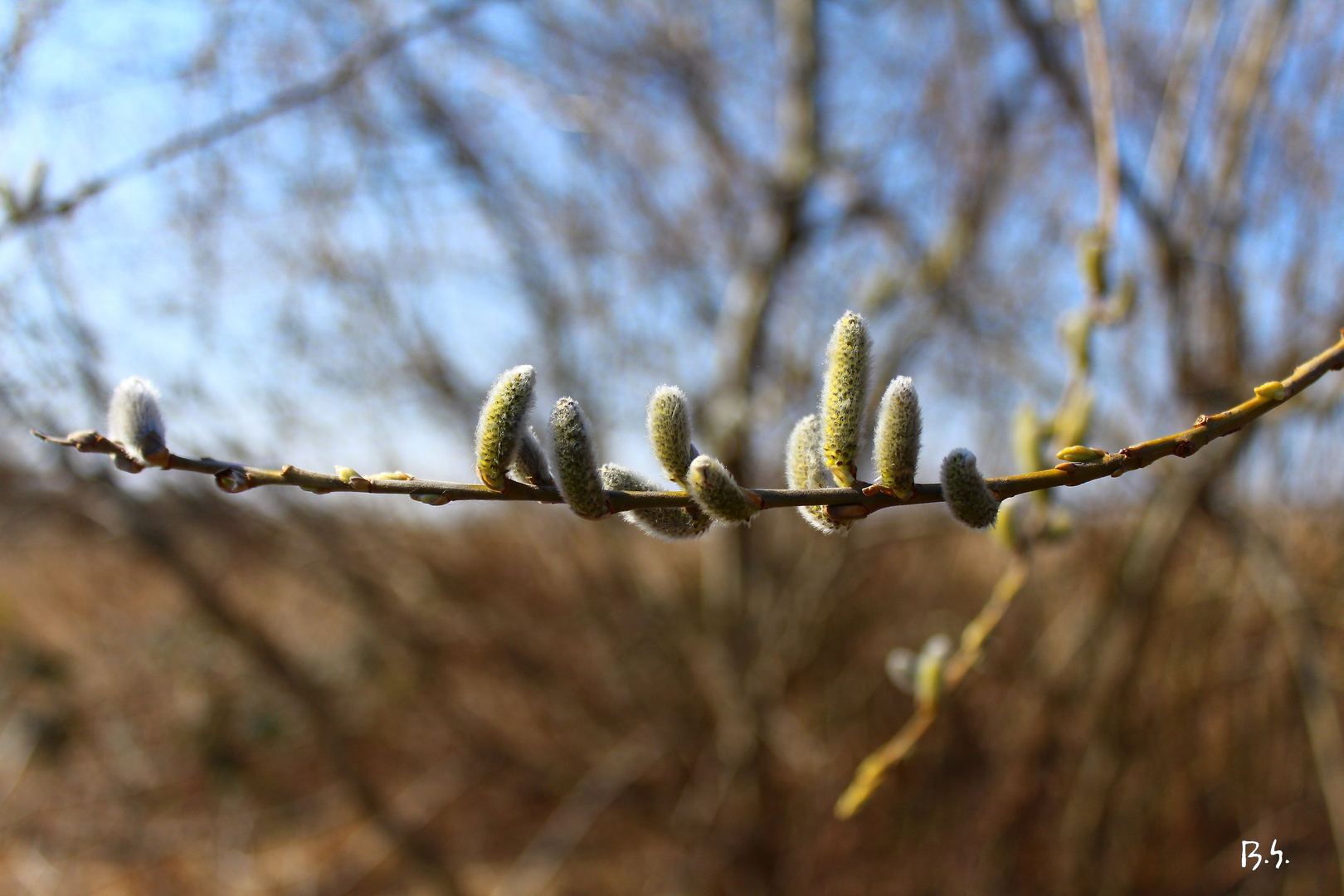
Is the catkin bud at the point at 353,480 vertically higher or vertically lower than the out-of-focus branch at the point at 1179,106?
lower

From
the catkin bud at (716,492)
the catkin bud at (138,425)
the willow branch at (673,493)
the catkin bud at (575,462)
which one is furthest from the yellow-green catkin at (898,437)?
the catkin bud at (138,425)

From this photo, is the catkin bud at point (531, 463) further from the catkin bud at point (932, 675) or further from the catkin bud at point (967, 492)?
the catkin bud at point (932, 675)

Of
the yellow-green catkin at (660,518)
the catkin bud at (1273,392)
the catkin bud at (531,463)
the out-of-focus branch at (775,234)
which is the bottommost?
the yellow-green catkin at (660,518)

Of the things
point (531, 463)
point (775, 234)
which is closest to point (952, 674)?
point (531, 463)

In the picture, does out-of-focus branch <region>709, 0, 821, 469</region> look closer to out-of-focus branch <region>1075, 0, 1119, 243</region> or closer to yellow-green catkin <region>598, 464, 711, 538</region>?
out-of-focus branch <region>1075, 0, 1119, 243</region>

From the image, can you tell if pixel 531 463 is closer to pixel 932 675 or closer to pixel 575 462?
pixel 575 462

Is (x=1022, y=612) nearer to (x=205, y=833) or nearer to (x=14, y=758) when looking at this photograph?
(x=205, y=833)

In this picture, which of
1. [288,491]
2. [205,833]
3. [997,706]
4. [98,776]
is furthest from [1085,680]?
[98,776]
